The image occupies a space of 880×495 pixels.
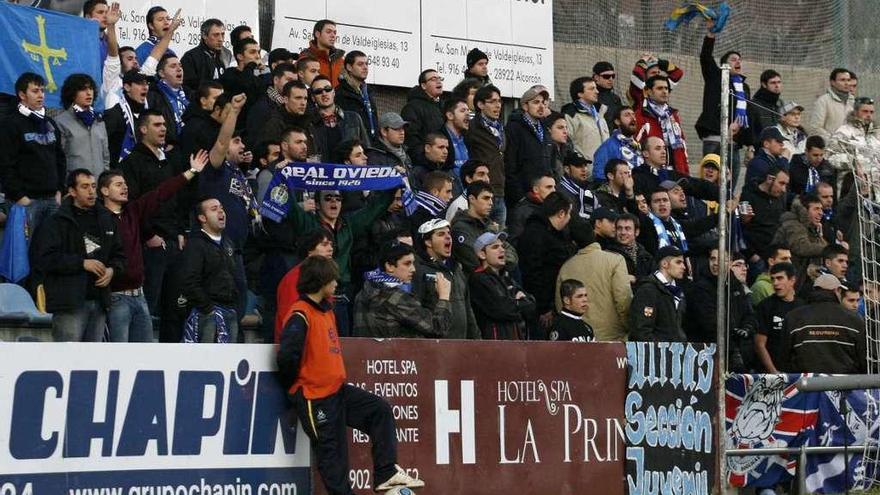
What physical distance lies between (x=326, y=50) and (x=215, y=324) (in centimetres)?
518

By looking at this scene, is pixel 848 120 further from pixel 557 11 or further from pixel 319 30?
pixel 319 30

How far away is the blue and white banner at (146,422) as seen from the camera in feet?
32.5

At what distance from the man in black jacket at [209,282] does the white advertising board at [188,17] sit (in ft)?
13.3

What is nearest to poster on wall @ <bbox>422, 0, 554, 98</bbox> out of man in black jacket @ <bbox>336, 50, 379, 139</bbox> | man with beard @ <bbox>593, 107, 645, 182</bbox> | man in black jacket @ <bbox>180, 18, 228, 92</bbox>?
man with beard @ <bbox>593, 107, 645, 182</bbox>

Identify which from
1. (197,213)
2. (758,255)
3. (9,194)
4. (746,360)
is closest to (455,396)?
(197,213)

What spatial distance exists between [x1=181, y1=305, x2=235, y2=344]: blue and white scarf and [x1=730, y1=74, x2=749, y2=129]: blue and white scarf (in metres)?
9.74

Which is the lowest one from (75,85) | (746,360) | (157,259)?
(746,360)

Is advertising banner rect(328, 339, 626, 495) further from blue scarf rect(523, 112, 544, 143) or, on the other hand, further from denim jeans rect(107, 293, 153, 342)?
blue scarf rect(523, 112, 544, 143)

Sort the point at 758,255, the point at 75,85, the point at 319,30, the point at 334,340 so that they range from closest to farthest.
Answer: the point at 334,340
the point at 75,85
the point at 319,30
the point at 758,255

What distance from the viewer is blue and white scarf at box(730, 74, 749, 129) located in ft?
68.5

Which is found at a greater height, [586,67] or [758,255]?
[586,67]

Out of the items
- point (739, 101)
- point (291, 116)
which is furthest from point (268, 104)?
point (739, 101)

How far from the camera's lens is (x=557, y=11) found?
21812 millimetres

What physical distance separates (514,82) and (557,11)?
169 cm
